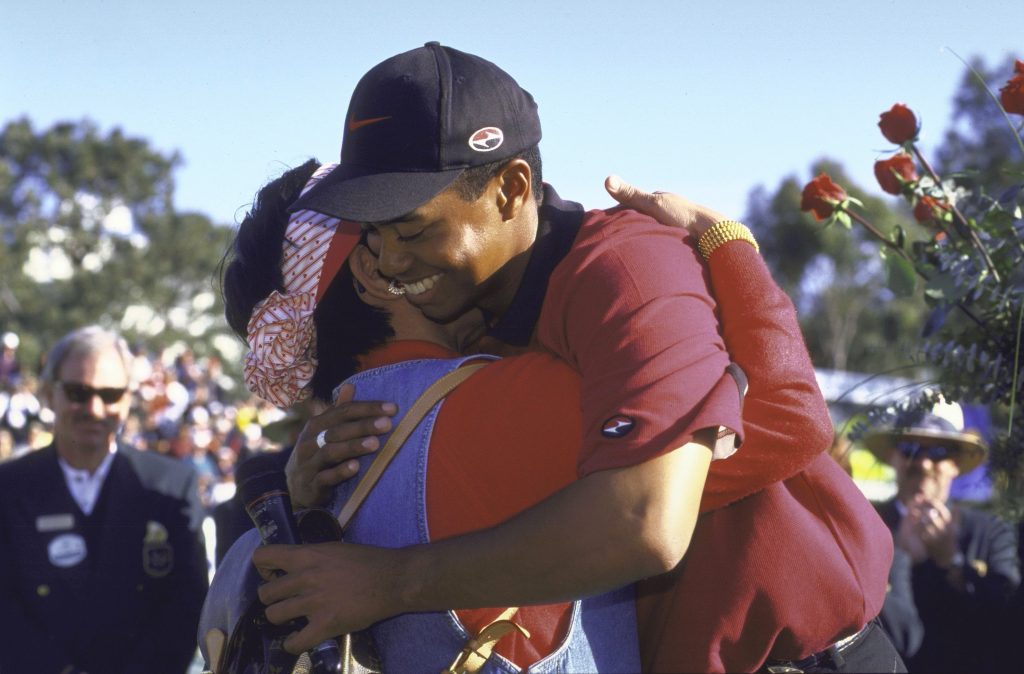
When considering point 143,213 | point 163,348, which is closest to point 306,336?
point 163,348

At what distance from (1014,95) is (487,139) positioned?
133 centimetres

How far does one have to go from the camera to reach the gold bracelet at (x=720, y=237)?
1.81 metres

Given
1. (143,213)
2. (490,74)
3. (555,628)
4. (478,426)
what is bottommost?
(143,213)

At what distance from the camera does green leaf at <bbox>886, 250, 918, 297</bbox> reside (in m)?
2.62

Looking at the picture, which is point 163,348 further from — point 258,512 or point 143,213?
point 258,512

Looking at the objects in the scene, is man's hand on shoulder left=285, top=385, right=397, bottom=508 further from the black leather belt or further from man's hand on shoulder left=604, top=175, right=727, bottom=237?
the black leather belt

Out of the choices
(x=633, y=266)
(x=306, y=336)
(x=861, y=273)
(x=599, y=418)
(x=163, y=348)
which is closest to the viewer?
(x=599, y=418)

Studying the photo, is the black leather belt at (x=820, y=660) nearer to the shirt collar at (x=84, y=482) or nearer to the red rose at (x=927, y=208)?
the red rose at (x=927, y=208)

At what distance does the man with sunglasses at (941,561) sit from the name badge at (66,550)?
3.33 m

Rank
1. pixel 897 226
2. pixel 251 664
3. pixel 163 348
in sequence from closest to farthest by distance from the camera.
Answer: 1. pixel 251 664
2. pixel 897 226
3. pixel 163 348

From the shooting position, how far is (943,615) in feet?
15.9

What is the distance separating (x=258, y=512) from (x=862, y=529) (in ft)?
3.21

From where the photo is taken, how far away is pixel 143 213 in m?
45.8

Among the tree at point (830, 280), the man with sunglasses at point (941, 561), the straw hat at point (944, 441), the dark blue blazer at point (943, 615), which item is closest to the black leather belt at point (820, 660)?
the man with sunglasses at point (941, 561)
